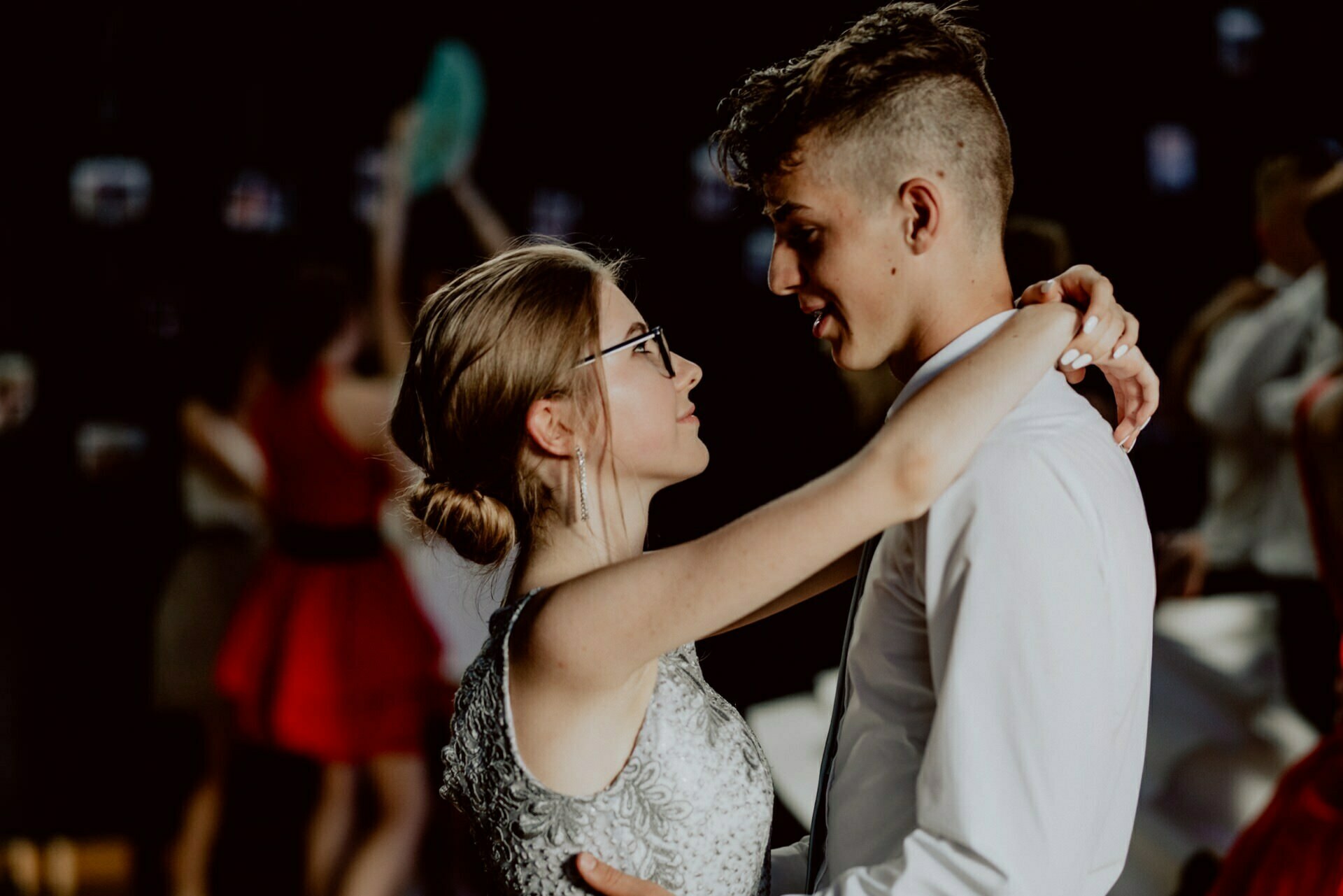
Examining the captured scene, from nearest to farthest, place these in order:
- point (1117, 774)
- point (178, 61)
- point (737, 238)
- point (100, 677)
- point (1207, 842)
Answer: point (1117, 774) → point (1207, 842) → point (100, 677) → point (178, 61) → point (737, 238)

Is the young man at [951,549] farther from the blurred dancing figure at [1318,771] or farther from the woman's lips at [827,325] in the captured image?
the blurred dancing figure at [1318,771]

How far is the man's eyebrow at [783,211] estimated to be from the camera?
52.0 inches

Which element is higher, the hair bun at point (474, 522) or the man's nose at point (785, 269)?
the man's nose at point (785, 269)

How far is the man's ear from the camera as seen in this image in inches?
49.6

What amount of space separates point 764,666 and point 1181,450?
268 cm

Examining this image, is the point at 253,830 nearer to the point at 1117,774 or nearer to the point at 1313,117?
the point at 1117,774

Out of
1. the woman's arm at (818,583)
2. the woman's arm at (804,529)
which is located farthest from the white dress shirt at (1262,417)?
the woman's arm at (804,529)

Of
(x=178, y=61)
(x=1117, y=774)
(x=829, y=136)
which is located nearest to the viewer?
(x=1117, y=774)

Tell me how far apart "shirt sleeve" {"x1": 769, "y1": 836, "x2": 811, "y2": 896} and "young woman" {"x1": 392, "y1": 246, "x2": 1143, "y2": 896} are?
0.07 m

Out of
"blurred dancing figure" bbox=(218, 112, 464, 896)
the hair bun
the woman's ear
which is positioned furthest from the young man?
"blurred dancing figure" bbox=(218, 112, 464, 896)

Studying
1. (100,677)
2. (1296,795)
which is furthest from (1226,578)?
(100,677)

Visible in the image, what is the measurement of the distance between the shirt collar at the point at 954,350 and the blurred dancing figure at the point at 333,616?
2348mm

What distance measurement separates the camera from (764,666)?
4934mm

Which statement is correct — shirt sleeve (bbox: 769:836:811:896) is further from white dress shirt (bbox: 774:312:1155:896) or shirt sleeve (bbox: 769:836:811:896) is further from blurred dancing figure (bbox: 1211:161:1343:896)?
blurred dancing figure (bbox: 1211:161:1343:896)
